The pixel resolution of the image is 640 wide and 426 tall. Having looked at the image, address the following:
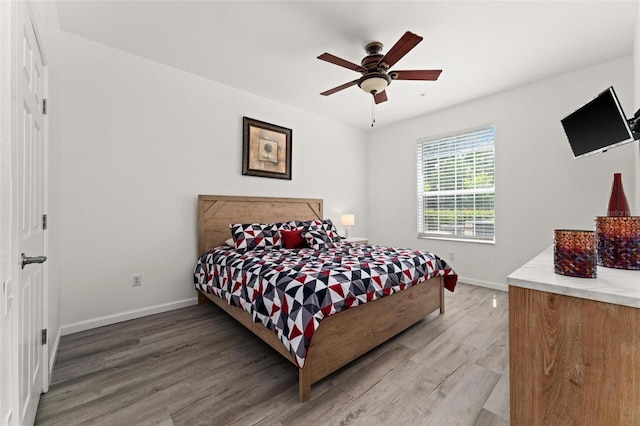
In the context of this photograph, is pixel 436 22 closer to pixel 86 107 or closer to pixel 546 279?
pixel 546 279

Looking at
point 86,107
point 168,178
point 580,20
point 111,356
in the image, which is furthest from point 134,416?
point 580,20

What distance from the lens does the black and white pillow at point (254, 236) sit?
297 cm

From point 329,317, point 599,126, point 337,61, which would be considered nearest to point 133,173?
point 337,61

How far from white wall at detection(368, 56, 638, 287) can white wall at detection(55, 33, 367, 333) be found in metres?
3.23

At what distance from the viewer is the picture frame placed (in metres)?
3.55

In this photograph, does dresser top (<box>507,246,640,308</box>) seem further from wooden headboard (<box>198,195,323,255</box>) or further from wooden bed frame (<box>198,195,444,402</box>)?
wooden headboard (<box>198,195,323,255</box>)

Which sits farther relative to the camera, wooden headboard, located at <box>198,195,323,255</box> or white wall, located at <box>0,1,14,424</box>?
wooden headboard, located at <box>198,195,323,255</box>

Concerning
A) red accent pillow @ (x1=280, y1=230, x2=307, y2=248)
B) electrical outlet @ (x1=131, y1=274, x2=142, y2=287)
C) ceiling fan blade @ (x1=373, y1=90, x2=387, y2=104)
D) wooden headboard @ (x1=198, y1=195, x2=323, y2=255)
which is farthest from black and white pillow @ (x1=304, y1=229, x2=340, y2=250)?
electrical outlet @ (x1=131, y1=274, x2=142, y2=287)

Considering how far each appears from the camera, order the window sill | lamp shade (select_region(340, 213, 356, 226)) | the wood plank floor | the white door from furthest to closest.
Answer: lamp shade (select_region(340, 213, 356, 226)) → the window sill → the wood plank floor → the white door

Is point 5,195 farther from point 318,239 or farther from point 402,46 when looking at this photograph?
point 318,239

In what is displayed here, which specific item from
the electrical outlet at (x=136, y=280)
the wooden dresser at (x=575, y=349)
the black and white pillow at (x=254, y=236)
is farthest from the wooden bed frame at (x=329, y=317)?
the wooden dresser at (x=575, y=349)

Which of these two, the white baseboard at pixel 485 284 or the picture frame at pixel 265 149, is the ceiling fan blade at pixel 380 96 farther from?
the white baseboard at pixel 485 284

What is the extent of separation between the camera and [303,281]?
1725 millimetres

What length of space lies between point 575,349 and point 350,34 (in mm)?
2624
